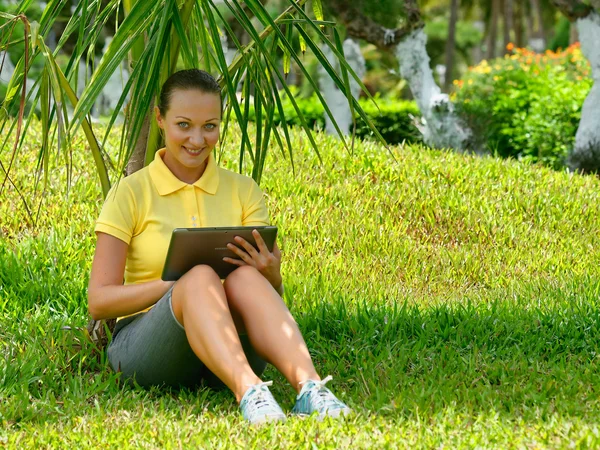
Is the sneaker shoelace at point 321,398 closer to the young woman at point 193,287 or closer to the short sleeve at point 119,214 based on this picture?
the young woman at point 193,287

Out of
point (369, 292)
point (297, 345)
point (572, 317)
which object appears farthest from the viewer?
point (369, 292)

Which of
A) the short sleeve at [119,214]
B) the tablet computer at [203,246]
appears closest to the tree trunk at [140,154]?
the short sleeve at [119,214]

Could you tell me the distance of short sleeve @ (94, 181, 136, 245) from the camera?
9.66 ft

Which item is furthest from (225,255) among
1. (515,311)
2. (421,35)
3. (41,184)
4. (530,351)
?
(421,35)

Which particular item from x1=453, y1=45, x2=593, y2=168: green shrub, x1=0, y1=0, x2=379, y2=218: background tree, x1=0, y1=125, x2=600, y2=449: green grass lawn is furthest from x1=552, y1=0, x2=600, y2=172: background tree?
x1=0, y1=0, x2=379, y2=218: background tree

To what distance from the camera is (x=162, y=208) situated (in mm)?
3066

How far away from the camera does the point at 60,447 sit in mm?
2615

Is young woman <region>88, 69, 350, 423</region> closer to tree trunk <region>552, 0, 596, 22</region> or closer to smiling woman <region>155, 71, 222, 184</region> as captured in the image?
smiling woman <region>155, 71, 222, 184</region>

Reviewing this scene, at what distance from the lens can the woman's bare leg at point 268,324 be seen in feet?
9.19

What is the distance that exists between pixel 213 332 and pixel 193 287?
15 centimetres

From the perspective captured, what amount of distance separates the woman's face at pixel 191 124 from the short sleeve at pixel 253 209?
0.21 meters

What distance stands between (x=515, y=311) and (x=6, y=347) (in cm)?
222

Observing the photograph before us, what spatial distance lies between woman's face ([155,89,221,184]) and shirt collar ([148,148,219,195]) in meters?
0.05

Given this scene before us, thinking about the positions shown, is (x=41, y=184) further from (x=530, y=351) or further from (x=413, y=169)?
(x=530, y=351)
